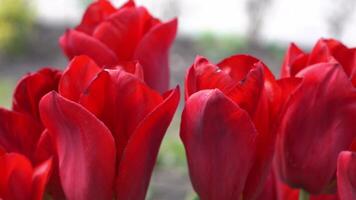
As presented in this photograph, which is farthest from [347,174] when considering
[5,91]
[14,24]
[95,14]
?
[14,24]

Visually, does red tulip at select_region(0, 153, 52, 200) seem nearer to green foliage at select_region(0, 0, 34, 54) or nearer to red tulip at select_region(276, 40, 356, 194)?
red tulip at select_region(276, 40, 356, 194)

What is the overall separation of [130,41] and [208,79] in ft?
0.52

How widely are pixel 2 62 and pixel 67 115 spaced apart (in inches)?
232

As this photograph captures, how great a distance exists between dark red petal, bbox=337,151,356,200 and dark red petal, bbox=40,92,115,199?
16 cm

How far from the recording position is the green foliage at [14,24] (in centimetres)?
630

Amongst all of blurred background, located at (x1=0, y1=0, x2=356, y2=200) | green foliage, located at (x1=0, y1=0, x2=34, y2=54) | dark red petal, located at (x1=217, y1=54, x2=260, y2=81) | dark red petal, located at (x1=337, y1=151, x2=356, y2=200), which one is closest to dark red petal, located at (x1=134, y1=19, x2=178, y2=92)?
dark red petal, located at (x1=217, y1=54, x2=260, y2=81)

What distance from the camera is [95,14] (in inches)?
33.6

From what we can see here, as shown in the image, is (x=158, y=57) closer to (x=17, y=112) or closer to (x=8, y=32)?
(x=17, y=112)

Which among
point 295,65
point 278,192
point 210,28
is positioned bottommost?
point 210,28

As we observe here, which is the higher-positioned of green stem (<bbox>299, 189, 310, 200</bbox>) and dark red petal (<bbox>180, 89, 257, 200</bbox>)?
dark red petal (<bbox>180, 89, 257, 200</bbox>)

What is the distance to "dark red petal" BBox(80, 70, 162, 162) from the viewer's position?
2.14 feet

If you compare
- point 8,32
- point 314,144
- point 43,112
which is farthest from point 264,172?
point 8,32

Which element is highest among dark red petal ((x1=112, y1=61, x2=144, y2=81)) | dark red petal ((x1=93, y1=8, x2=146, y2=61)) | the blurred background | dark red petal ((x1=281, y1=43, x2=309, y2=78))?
dark red petal ((x1=93, y1=8, x2=146, y2=61))

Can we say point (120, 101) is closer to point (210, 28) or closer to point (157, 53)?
point (157, 53)
